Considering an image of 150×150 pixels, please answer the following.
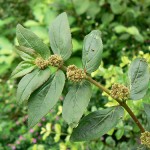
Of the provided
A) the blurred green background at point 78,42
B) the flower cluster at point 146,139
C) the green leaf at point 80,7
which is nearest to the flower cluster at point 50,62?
the flower cluster at point 146,139

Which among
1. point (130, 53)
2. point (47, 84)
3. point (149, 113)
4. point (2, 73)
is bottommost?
point (2, 73)

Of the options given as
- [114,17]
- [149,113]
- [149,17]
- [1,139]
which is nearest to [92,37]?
[149,113]

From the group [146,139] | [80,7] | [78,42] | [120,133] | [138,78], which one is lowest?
[78,42]

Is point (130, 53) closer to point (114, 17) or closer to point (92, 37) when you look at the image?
point (114, 17)

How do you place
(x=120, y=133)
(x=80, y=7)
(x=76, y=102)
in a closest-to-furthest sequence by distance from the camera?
(x=76, y=102) → (x=120, y=133) → (x=80, y=7)

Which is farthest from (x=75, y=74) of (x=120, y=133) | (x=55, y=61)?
(x=120, y=133)

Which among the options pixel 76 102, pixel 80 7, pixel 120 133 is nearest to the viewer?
pixel 76 102

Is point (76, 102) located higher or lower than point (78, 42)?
higher

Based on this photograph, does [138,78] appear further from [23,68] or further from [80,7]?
[80,7]
